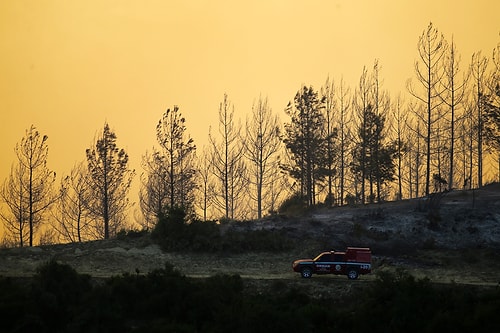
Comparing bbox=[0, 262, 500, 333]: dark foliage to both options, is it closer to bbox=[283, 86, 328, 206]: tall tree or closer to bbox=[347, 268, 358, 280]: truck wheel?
bbox=[347, 268, 358, 280]: truck wheel

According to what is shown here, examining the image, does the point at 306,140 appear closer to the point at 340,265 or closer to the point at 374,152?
the point at 374,152

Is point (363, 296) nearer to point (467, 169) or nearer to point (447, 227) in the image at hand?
point (447, 227)

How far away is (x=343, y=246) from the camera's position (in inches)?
1524

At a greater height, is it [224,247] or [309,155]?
[309,155]

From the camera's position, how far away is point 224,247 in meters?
38.2

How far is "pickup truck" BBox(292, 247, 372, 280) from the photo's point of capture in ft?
102

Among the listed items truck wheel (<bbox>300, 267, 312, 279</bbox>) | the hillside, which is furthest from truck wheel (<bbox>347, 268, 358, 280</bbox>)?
truck wheel (<bbox>300, 267, 312, 279</bbox>)

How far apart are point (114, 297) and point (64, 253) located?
30.2ft

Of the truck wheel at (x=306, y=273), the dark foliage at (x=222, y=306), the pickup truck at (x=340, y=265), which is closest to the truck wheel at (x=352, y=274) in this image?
the pickup truck at (x=340, y=265)

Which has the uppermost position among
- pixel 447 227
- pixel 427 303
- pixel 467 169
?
pixel 467 169

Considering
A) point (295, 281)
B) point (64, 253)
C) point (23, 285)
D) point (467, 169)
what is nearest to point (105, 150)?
point (64, 253)

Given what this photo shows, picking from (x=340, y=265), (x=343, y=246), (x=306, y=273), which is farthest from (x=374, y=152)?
(x=306, y=273)

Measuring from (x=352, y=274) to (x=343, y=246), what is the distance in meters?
7.65

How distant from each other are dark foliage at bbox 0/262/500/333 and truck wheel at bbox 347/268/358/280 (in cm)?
203
